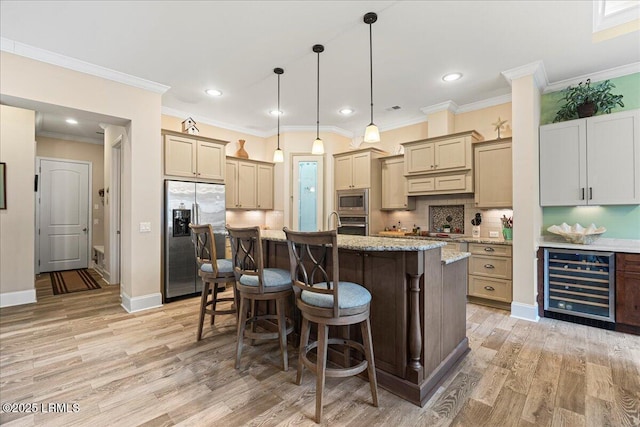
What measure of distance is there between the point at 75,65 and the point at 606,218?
6468 millimetres

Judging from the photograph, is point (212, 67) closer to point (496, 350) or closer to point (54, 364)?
point (54, 364)

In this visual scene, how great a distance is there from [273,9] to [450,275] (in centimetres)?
268

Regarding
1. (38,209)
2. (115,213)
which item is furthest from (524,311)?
(38,209)

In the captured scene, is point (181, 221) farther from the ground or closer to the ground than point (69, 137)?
closer to the ground

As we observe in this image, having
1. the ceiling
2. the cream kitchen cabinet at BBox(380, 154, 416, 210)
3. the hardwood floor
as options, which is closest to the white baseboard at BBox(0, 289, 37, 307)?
the hardwood floor

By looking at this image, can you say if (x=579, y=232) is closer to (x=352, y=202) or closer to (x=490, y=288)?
(x=490, y=288)

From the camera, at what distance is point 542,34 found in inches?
111

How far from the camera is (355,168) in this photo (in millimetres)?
5395

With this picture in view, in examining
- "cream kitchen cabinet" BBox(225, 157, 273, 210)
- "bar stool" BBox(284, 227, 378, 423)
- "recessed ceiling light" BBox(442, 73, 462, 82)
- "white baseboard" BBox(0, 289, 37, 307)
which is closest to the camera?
"bar stool" BBox(284, 227, 378, 423)

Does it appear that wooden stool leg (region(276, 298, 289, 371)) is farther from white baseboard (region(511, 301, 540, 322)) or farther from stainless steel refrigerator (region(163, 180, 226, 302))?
white baseboard (region(511, 301, 540, 322))

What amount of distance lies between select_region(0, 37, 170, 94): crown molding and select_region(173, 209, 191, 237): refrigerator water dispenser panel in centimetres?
165

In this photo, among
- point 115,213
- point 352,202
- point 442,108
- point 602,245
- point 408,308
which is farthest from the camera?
point 352,202

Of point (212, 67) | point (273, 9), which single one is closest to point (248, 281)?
point (273, 9)

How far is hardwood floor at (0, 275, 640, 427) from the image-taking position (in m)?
1.80
